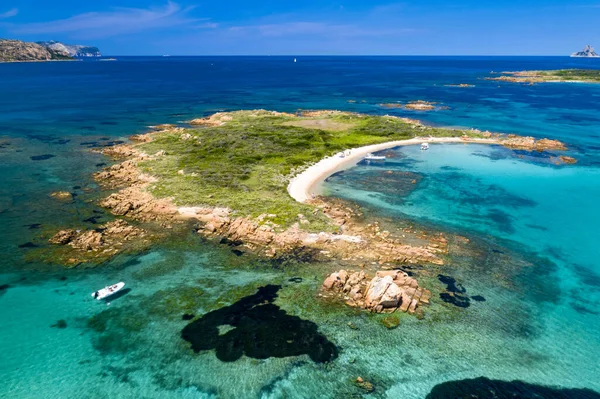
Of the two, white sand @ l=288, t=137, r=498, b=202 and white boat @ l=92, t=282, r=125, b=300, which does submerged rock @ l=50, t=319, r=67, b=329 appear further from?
white sand @ l=288, t=137, r=498, b=202

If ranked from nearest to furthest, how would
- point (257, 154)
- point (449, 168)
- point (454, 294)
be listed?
point (454, 294) < point (449, 168) < point (257, 154)

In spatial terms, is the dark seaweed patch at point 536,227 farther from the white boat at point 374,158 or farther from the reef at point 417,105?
the reef at point 417,105

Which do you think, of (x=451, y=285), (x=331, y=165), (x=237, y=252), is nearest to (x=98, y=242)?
(x=237, y=252)

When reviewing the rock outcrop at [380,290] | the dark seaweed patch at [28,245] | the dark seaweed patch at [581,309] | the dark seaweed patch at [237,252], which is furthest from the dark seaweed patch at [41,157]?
the dark seaweed patch at [581,309]

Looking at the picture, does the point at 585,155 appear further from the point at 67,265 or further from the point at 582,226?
the point at 67,265

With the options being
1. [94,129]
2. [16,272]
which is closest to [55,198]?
[16,272]

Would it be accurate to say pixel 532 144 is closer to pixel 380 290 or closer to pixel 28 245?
pixel 380 290

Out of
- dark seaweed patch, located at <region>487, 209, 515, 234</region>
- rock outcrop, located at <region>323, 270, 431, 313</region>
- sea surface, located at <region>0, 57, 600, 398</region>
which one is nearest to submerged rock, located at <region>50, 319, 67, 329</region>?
sea surface, located at <region>0, 57, 600, 398</region>
